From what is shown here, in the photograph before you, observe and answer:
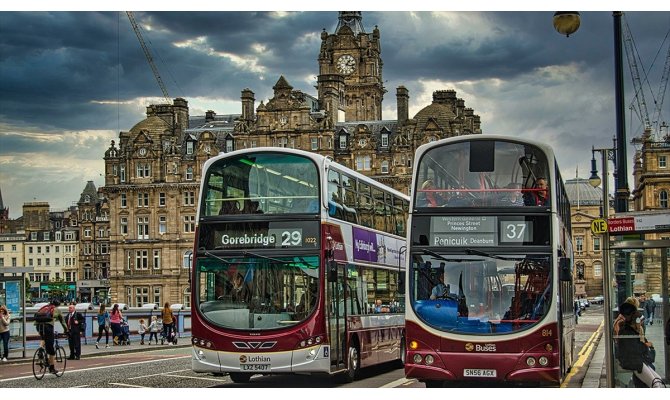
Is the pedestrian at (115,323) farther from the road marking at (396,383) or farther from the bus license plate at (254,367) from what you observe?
the bus license plate at (254,367)

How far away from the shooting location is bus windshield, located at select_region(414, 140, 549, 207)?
60.1 feet

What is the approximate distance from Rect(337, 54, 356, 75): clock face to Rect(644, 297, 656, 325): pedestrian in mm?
107763

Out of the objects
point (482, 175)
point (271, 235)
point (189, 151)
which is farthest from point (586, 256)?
point (482, 175)

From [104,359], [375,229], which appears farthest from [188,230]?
[375,229]

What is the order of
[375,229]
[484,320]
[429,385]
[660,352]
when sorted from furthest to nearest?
[375,229] < [429,385] < [484,320] < [660,352]

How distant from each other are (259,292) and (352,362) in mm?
3149

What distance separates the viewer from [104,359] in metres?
33.4

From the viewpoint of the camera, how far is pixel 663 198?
3716 inches

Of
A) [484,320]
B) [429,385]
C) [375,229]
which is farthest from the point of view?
[375,229]

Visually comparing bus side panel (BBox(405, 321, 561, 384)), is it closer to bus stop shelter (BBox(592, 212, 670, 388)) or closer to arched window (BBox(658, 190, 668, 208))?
bus stop shelter (BBox(592, 212, 670, 388))

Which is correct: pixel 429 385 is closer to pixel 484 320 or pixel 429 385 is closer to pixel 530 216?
pixel 484 320

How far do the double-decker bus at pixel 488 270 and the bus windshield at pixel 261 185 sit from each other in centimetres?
251

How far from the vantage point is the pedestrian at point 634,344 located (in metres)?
16.0
